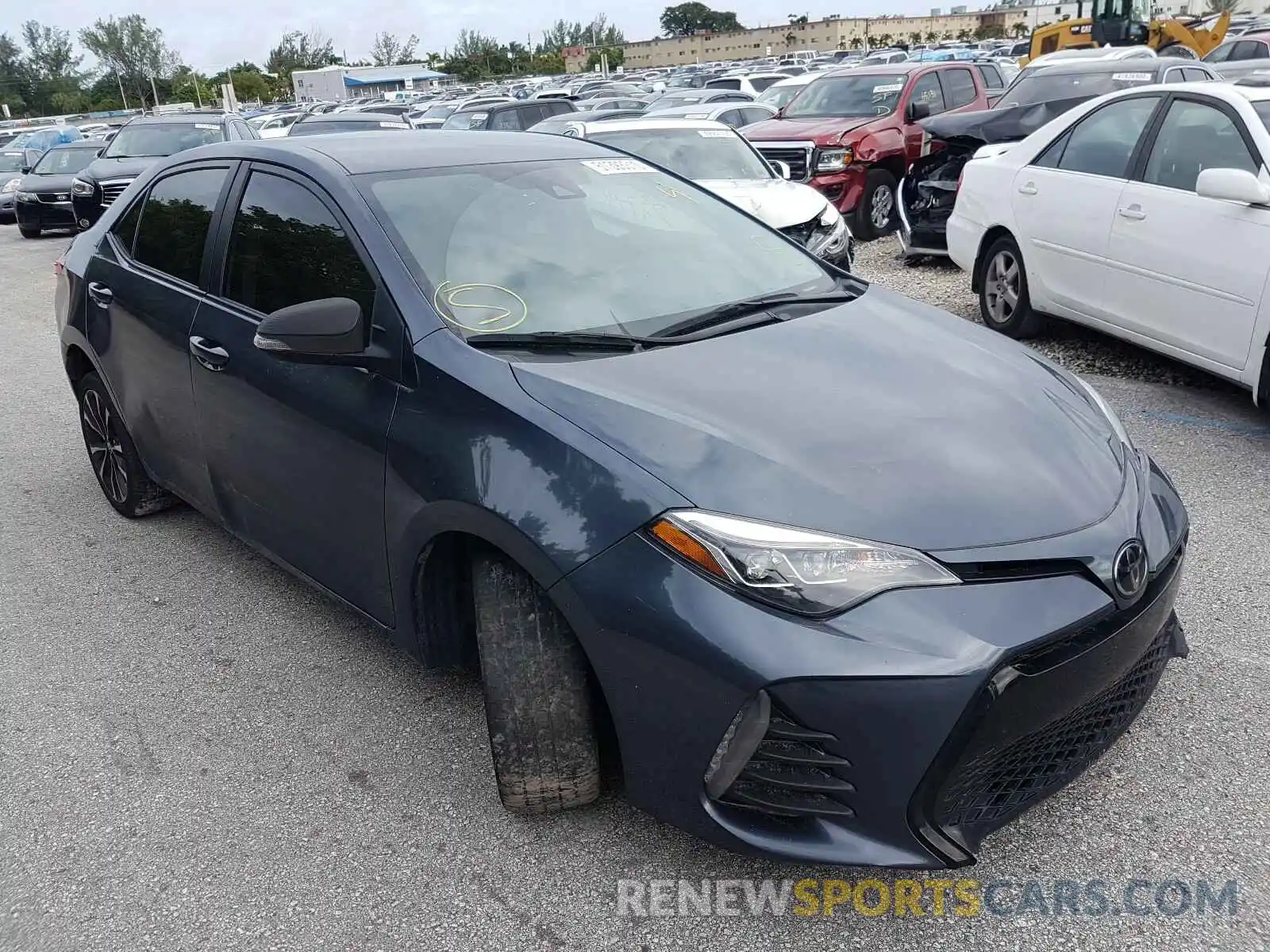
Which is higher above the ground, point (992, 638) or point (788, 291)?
point (788, 291)

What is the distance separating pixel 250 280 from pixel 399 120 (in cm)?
1405

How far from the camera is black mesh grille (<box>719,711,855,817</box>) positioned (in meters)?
2.07

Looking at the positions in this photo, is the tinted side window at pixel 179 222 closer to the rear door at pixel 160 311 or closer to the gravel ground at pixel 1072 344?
the rear door at pixel 160 311

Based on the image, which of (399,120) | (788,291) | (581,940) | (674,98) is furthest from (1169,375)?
(674,98)

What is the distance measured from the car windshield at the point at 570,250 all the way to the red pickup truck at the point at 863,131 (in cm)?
682

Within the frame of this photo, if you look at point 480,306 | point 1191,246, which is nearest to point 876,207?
point 1191,246

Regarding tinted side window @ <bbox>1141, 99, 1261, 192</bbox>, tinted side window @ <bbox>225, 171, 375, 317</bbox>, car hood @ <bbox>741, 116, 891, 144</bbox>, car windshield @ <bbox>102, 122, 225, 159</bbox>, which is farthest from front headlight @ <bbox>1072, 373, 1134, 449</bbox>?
car windshield @ <bbox>102, 122, 225, 159</bbox>

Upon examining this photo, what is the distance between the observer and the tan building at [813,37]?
332ft

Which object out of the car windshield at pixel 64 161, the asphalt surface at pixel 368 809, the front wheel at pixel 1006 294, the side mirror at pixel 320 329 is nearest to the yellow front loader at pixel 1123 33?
the front wheel at pixel 1006 294

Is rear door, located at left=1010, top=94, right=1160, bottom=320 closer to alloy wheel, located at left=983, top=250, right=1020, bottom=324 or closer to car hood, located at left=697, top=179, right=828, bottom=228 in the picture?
alloy wheel, located at left=983, top=250, right=1020, bottom=324

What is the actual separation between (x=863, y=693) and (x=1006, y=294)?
211 inches

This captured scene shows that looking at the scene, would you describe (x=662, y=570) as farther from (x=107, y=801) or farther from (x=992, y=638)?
(x=107, y=801)

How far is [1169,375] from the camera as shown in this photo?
6035 mm

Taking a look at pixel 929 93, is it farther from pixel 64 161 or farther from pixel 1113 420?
pixel 64 161
